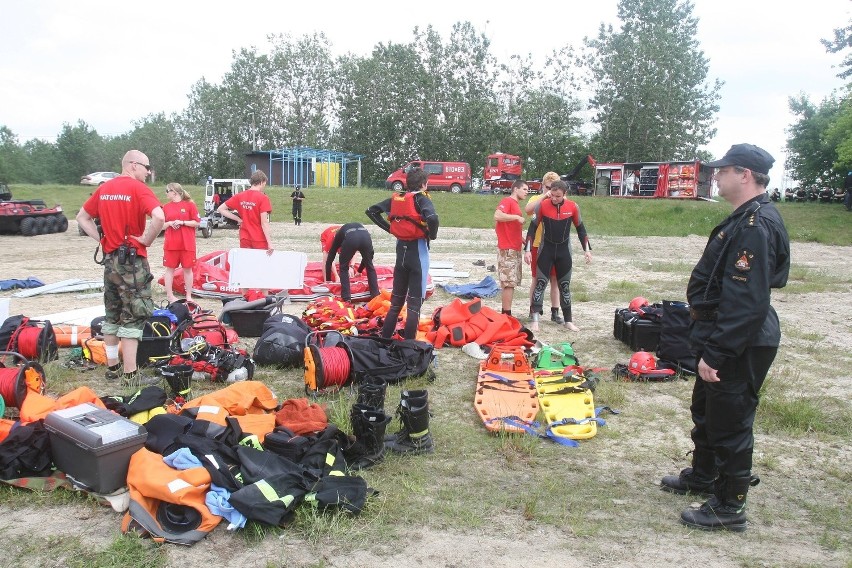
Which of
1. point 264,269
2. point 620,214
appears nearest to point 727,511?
point 264,269

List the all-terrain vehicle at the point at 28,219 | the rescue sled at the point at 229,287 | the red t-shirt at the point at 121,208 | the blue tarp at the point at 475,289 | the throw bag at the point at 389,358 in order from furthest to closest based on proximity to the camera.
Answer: the all-terrain vehicle at the point at 28,219 → the blue tarp at the point at 475,289 → the rescue sled at the point at 229,287 → the throw bag at the point at 389,358 → the red t-shirt at the point at 121,208

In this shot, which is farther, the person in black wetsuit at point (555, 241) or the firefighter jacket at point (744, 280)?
the person in black wetsuit at point (555, 241)

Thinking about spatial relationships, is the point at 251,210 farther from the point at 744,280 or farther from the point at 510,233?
the point at 744,280

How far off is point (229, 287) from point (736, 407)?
7.66 metres

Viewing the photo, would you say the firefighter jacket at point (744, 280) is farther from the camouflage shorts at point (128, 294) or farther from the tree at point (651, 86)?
the tree at point (651, 86)

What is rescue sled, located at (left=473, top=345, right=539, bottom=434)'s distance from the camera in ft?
15.9

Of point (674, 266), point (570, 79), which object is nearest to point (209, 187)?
point (674, 266)

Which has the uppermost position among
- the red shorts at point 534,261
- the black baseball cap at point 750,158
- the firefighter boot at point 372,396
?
the black baseball cap at point 750,158

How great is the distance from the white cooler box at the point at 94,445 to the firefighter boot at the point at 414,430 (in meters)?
1.61

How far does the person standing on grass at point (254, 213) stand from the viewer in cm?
859

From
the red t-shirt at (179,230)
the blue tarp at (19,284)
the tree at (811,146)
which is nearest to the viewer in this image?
the red t-shirt at (179,230)

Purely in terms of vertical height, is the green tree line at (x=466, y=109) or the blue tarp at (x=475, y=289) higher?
the green tree line at (x=466, y=109)

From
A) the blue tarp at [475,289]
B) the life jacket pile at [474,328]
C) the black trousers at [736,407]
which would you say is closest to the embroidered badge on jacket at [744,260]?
the black trousers at [736,407]

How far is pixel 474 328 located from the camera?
7258 millimetres
